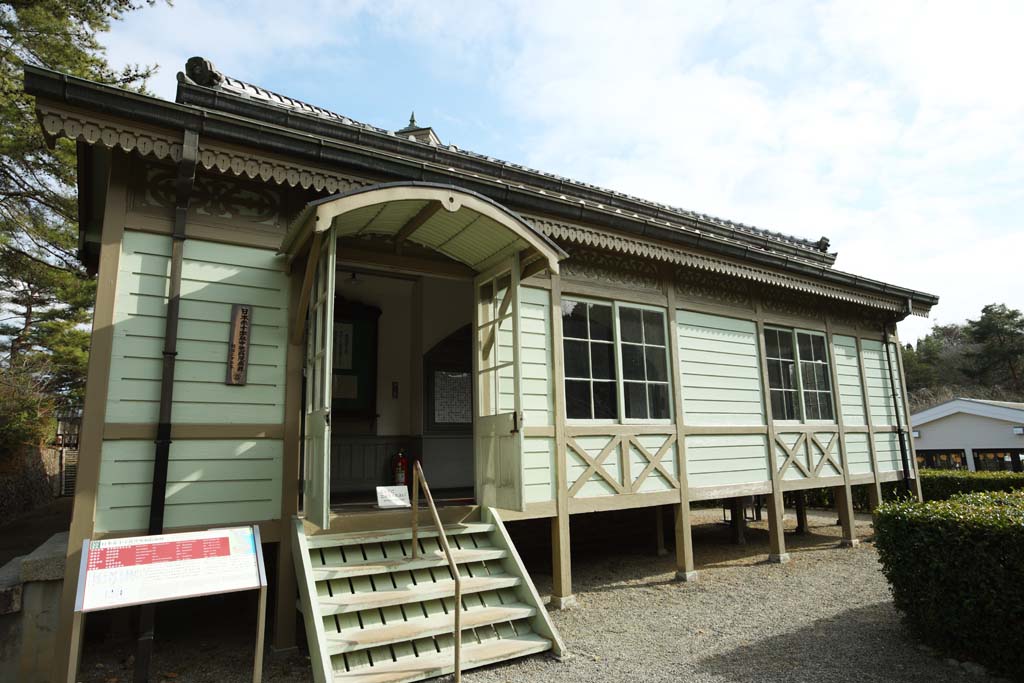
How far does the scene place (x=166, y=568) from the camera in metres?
3.09

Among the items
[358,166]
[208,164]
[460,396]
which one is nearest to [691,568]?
[460,396]

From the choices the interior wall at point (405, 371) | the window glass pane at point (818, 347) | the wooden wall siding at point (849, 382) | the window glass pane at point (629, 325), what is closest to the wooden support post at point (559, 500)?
the window glass pane at point (629, 325)

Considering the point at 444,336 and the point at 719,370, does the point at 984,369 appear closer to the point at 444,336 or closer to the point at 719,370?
the point at 719,370

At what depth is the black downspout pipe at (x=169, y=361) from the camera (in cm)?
366

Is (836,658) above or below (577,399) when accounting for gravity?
below

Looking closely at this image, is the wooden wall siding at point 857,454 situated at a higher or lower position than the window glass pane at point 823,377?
lower

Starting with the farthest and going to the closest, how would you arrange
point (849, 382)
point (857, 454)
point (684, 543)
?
point (849, 382)
point (857, 454)
point (684, 543)

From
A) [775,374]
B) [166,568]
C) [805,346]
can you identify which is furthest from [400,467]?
[805,346]

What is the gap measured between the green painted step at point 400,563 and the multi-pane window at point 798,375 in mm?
4904

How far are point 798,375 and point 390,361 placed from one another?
227 inches

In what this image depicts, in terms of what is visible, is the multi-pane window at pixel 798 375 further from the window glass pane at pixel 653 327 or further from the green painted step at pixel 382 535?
the green painted step at pixel 382 535

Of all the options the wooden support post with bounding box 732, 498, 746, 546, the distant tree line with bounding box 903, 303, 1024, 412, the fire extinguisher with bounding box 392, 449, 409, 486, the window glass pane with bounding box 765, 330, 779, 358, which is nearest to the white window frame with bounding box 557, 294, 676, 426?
the window glass pane with bounding box 765, 330, 779, 358

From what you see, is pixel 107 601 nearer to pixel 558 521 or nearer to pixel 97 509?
pixel 97 509

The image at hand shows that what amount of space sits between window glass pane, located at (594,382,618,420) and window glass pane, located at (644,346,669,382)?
0.61 metres
